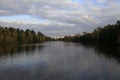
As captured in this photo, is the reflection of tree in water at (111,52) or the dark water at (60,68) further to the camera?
the reflection of tree in water at (111,52)

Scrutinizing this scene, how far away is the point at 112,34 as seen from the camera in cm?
9425

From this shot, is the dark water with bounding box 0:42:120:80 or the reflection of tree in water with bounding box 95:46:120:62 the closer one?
the dark water with bounding box 0:42:120:80

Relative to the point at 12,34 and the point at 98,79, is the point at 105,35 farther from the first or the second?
the point at 98,79

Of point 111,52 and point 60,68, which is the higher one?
point 111,52

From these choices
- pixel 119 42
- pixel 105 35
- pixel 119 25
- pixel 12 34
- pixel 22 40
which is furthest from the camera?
pixel 22 40

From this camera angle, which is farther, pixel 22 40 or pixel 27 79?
pixel 22 40

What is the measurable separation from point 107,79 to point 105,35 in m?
89.5

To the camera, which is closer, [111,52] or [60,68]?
[60,68]

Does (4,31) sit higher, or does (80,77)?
(4,31)

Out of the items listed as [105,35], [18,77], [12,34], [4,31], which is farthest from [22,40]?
[18,77]

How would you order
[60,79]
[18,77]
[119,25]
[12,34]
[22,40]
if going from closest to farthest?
[60,79] < [18,77] < [119,25] < [12,34] < [22,40]

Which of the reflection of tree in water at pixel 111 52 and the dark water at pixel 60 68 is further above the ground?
the reflection of tree in water at pixel 111 52

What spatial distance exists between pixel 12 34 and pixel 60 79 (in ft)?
350

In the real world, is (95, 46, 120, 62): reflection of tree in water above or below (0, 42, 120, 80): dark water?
above
